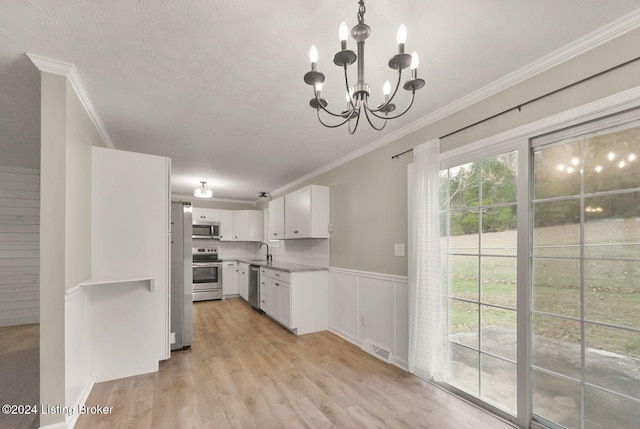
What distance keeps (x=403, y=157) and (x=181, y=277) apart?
2914mm

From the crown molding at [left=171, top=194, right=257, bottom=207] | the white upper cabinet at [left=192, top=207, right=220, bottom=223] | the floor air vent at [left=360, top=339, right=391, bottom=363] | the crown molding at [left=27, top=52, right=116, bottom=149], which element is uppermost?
the crown molding at [left=27, top=52, right=116, bottom=149]

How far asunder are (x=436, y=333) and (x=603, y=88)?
2.09m

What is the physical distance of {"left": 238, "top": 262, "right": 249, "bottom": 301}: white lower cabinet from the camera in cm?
629

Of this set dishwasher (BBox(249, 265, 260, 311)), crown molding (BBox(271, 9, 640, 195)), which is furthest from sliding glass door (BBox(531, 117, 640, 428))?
dishwasher (BBox(249, 265, 260, 311))

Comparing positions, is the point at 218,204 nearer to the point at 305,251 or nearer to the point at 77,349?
the point at 305,251

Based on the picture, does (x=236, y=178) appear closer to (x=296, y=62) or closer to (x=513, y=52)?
(x=296, y=62)

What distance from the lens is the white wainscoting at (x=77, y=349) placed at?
2125 mm

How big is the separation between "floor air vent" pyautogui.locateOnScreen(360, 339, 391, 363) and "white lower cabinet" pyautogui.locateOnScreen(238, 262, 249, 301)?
129 inches

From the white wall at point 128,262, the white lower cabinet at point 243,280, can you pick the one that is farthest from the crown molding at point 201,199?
the white wall at point 128,262

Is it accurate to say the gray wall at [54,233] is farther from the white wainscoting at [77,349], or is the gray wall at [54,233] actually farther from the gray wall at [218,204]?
the gray wall at [218,204]

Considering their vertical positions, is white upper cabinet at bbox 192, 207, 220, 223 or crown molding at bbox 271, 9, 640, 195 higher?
crown molding at bbox 271, 9, 640, 195

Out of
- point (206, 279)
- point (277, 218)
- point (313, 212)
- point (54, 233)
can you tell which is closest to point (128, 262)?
point (54, 233)

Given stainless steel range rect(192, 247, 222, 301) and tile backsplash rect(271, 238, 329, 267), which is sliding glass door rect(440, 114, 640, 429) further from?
stainless steel range rect(192, 247, 222, 301)

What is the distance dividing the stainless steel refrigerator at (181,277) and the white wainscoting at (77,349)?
941mm
